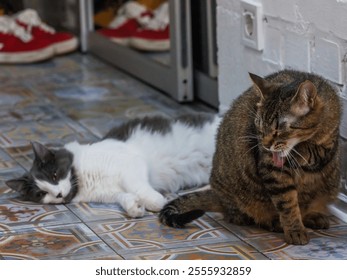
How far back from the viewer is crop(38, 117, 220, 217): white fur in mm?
3578

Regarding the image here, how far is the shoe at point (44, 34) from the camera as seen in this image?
243 inches

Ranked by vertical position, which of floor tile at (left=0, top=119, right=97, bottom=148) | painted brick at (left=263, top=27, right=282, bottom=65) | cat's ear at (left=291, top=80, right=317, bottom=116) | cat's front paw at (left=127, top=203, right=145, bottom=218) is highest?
cat's ear at (left=291, top=80, right=317, bottom=116)

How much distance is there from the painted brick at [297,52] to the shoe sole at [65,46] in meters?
2.83

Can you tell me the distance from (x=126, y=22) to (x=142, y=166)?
7.13ft

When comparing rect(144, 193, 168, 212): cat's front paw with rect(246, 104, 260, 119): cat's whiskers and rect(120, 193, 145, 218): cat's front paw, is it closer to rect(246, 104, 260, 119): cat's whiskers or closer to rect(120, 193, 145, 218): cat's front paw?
rect(120, 193, 145, 218): cat's front paw

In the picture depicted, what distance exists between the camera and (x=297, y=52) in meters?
3.54

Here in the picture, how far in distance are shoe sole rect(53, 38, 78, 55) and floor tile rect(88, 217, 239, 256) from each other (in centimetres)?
297

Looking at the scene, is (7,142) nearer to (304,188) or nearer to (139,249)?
(139,249)

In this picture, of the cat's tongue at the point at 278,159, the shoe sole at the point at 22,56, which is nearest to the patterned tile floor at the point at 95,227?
the cat's tongue at the point at 278,159

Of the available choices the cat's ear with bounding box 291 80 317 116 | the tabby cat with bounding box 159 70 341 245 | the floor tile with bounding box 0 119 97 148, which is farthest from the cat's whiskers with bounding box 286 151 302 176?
the floor tile with bounding box 0 119 97 148

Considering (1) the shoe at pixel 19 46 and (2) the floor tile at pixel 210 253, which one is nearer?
(2) the floor tile at pixel 210 253

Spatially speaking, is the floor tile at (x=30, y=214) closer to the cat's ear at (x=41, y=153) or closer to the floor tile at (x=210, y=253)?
the cat's ear at (x=41, y=153)

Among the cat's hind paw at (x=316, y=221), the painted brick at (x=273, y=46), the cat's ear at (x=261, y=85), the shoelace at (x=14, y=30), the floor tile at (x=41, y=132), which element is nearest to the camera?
the cat's ear at (x=261, y=85)

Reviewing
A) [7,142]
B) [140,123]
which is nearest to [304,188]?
[140,123]
